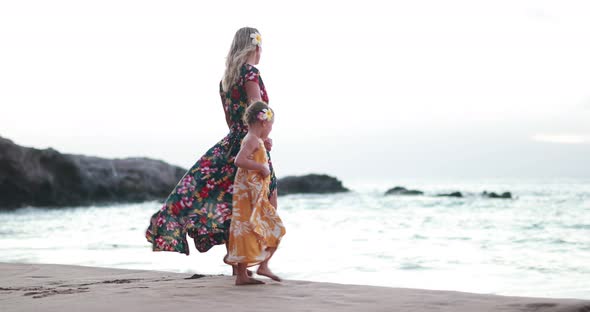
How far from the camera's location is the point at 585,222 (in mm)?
14422

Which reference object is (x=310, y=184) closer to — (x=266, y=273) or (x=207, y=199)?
(x=207, y=199)

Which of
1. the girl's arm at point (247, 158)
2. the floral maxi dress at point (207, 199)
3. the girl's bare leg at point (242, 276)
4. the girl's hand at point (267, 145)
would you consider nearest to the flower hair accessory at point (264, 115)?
the girl's arm at point (247, 158)

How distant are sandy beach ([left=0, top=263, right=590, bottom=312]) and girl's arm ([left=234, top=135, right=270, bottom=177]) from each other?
30.8 inches

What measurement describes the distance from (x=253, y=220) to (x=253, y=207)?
4.6 inches

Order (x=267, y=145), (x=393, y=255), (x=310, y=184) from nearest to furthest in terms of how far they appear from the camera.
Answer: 1. (x=267, y=145)
2. (x=393, y=255)
3. (x=310, y=184)

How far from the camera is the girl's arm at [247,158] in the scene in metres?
4.27

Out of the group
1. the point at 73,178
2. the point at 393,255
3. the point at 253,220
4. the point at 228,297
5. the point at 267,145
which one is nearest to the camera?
the point at 228,297

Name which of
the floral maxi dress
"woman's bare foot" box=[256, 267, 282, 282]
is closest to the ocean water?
"woman's bare foot" box=[256, 267, 282, 282]

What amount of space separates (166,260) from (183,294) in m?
3.56

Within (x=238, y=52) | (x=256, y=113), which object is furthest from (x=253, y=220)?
(x=238, y=52)

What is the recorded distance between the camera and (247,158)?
4305mm

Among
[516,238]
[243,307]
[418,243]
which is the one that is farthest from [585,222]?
[243,307]

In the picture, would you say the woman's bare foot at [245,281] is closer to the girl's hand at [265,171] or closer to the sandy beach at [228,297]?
the sandy beach at [228,297]

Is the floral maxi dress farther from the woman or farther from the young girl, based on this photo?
the young girl
